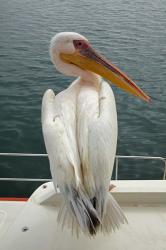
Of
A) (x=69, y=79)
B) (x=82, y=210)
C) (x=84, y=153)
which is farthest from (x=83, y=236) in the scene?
(x=69, y=79)

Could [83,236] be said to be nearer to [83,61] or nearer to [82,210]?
[82,210]

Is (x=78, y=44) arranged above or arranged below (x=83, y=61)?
above

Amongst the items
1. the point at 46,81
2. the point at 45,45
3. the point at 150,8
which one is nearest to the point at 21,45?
the point at 45,45

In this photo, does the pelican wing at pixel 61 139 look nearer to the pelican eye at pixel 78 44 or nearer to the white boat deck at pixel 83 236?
the white boat deck at pixel 83 236

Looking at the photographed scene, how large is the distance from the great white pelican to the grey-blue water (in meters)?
3.00

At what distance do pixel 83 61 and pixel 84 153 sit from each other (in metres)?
1.20

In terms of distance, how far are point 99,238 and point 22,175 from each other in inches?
144

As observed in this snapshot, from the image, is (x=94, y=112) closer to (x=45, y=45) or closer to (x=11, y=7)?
(x=45, y=45)

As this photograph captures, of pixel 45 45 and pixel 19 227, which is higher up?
pixel 19 227

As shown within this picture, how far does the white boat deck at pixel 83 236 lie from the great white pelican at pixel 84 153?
0.14 meters

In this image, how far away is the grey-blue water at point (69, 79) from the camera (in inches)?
254

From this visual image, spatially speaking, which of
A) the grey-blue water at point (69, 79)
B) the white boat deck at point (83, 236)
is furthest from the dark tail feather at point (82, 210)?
the grey-blue water at point (69, 79)

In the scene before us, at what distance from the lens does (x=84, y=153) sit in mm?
2207

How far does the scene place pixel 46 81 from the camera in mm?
9539
